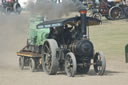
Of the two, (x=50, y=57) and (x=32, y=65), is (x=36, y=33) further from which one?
(x=50, y=57)

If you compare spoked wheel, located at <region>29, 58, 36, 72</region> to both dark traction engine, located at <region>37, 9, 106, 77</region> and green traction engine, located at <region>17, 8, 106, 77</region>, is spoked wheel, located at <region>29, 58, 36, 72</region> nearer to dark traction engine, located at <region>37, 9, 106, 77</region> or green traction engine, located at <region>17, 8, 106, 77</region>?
green traction engine, located at <region>17, 8, 106, 77</region>

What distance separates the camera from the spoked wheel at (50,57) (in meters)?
15.2

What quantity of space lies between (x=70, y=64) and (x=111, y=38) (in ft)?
44.4

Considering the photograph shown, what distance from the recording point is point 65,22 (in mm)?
15141

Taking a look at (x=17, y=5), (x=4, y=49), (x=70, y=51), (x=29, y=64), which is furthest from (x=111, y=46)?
(x=17, y=5)

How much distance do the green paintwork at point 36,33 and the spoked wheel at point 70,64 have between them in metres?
2.23

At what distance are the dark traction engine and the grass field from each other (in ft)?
19.7

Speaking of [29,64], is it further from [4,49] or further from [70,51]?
[4,49]

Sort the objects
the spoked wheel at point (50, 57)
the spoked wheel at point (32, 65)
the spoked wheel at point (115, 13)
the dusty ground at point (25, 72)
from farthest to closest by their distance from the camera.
A: the spoked wheel at point (115, 13) < the spoked wheel at point (32, 65) < the spoked wheel at point (50, 57) < the dusty ground at point (25, 72)

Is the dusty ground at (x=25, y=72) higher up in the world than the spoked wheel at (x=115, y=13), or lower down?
lower down

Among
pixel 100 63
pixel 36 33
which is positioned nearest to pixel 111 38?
pixel 36 33

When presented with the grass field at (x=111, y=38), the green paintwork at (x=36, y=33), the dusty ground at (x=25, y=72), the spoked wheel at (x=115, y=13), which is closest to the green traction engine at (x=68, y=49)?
the green paintwork at (x=36, y=33)

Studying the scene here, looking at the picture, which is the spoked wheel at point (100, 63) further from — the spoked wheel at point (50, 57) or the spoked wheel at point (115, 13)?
the spoked wheel at point (115, 13)

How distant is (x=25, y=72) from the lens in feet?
55.5
